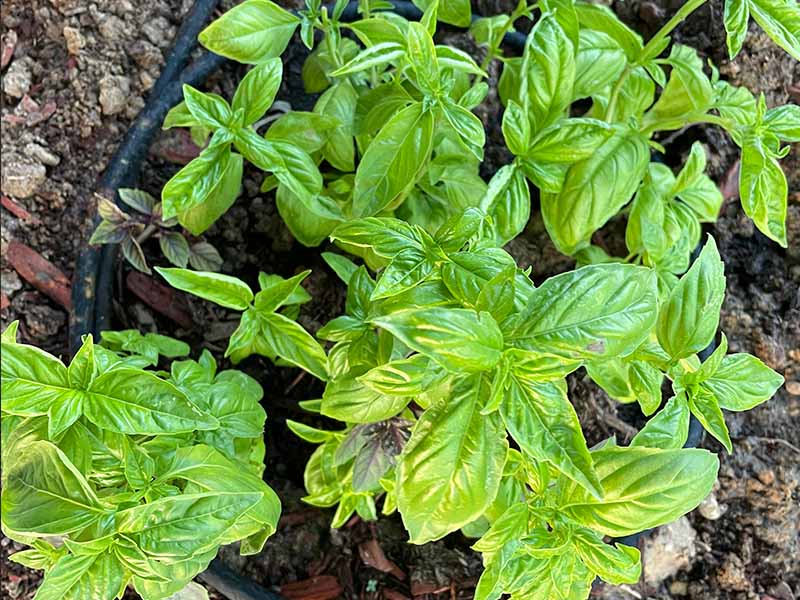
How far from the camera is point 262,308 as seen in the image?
1221 millimetres

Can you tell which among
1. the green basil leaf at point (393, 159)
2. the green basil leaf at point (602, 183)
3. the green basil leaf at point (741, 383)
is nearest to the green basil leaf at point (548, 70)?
the green basil leaf at point (602, 183)

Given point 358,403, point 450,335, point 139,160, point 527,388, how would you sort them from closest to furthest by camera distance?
1. point 450,335
2. point 527,388
3. point 358,403
4. point 139,160

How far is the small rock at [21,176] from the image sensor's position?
1.59m

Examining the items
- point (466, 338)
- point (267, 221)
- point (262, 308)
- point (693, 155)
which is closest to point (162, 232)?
point (267, 221)

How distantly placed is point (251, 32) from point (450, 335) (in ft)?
→ 2.49

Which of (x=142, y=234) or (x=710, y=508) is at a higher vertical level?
(x=142, y=234)

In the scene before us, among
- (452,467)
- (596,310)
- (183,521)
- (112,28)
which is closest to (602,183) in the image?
(596,310)

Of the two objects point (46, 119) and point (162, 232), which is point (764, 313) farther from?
point (46, 119)

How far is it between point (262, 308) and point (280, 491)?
49 centimetres

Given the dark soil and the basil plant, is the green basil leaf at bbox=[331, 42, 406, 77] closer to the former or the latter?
the basil plant

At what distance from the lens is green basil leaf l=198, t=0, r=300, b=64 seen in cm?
125

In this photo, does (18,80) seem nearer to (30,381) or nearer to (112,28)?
(112,28)

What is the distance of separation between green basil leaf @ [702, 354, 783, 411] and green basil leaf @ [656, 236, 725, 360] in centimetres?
7

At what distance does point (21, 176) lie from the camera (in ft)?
5.20
